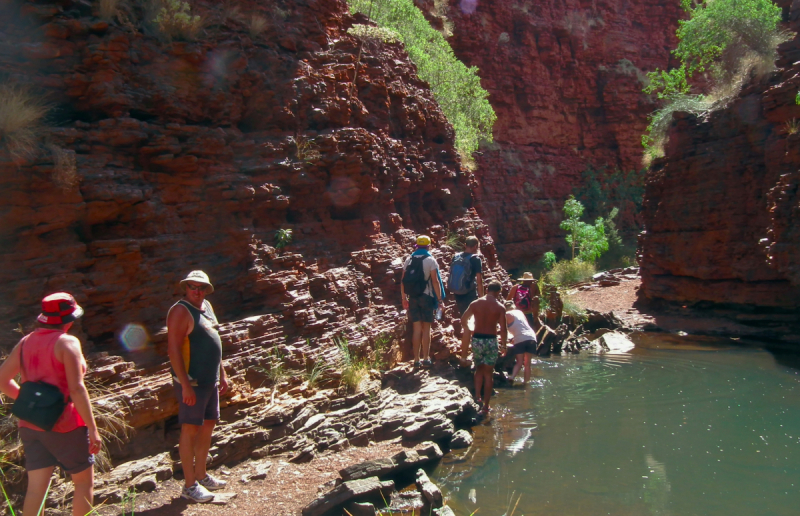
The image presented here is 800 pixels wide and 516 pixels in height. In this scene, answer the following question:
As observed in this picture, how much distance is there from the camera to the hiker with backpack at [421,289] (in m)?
7.52

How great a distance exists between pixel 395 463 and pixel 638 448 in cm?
279

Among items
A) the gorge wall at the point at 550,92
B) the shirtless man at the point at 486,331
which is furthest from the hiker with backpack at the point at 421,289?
the gorge wall at the point at 550,92

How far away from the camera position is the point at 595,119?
30.6 m

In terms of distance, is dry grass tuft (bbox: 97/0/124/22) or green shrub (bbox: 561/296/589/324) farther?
green shrub (bbox: 561/296/589/324)

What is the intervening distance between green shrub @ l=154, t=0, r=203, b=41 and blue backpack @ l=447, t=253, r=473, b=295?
189 inches

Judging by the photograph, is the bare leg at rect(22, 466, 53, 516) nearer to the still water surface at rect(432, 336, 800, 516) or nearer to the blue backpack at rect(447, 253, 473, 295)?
the still water surface at rect(432, 336, 800, 516)

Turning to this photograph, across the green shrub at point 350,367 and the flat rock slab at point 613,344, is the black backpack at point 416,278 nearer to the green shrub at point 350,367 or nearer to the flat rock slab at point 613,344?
the green shrub at point 350,367

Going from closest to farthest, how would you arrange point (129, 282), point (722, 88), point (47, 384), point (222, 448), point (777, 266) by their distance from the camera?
1. point (47, 384)
2. point (222, 448)
3. point (129, 282)
4. point (777, 266)
5. point (722, 88)

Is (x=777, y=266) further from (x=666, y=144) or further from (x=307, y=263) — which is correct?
(x=307, y=263)

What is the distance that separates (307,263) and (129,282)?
2423 millimetres

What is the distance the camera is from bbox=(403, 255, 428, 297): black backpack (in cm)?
752

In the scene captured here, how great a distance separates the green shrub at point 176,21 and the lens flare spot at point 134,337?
3628 millimetres

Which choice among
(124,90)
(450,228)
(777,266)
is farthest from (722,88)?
(124,90)

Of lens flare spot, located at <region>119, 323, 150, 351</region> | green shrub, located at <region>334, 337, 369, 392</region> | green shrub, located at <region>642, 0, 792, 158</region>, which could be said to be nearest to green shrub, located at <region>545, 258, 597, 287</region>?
green shrub, located at <region>642, 0, 792, 158</region>
